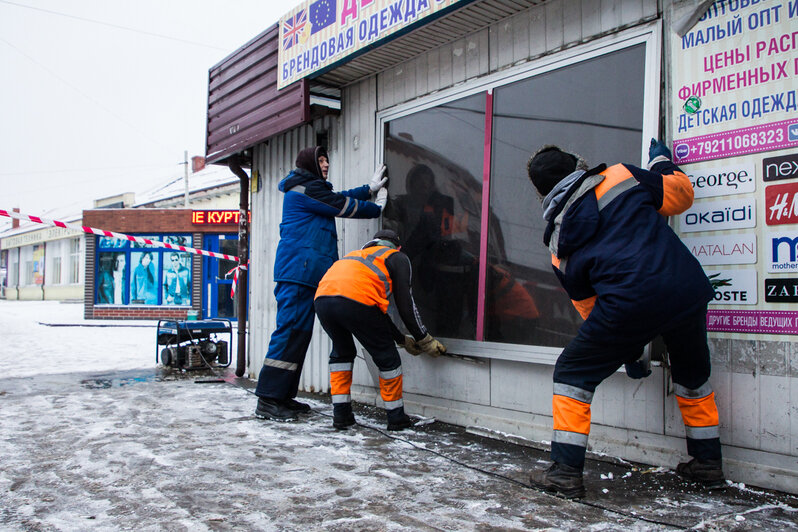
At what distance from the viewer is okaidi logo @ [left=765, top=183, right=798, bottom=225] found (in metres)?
2.89

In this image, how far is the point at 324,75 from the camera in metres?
5.60

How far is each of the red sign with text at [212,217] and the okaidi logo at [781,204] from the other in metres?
19.4

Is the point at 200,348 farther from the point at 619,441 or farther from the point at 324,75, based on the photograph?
the point at 619,441

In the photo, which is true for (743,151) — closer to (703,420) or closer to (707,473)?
A: (703,420)

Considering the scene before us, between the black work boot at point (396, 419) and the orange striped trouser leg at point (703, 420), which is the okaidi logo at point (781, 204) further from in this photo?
the black work boot at point (396, 419)

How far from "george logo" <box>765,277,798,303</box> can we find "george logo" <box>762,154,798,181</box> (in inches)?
19.7

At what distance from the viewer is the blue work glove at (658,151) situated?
3.15 meters

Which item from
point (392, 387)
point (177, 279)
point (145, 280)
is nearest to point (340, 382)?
point (392, 387)

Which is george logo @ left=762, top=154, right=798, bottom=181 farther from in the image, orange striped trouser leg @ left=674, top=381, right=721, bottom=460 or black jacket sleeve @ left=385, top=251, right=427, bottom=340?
black jacket sleeve @ left=385, top=251, right=427, bottom=340

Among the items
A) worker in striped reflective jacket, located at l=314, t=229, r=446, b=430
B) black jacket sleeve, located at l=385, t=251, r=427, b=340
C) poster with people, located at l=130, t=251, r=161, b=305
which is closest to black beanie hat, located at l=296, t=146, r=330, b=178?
worker in striped reflective jacket, located at l=314, t=229, r=446, b=430

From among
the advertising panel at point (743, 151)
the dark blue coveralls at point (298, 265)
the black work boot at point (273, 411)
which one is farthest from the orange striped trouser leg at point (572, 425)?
the dark blue coveralls at point (298, 265)

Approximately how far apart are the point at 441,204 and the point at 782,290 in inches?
99.1

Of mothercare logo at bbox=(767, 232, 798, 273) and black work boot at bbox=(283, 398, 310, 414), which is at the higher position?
mothercare logo at bbox=(767, 232, 798, 273)

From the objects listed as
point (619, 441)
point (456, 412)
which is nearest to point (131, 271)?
point (456, 412)
